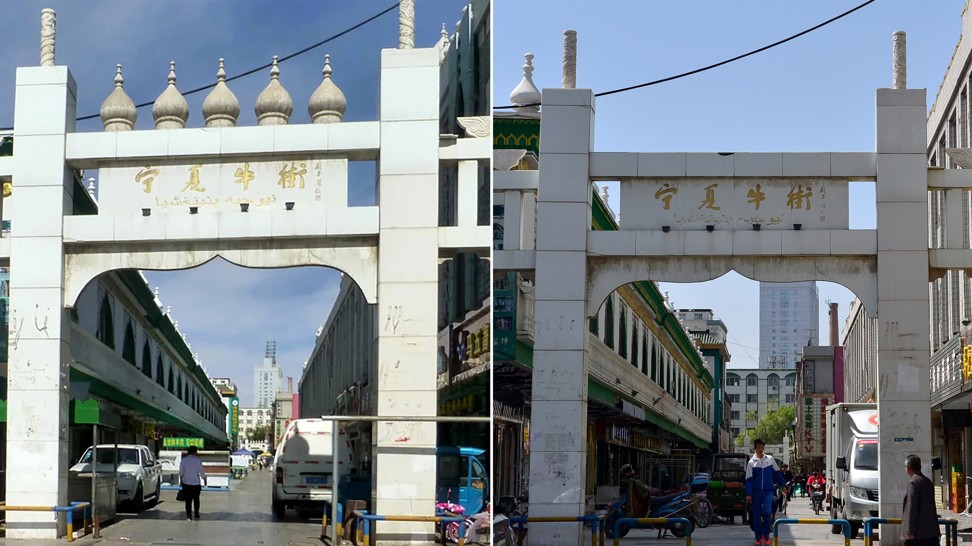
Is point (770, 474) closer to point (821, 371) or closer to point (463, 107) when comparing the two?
point (463, 107)

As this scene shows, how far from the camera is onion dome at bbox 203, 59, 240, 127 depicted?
44.9 feet

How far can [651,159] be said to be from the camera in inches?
656

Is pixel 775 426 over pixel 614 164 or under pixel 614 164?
under

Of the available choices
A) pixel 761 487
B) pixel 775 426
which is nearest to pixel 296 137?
pixel 761 487

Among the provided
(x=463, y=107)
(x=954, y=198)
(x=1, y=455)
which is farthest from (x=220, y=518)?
(x=954, y=198)

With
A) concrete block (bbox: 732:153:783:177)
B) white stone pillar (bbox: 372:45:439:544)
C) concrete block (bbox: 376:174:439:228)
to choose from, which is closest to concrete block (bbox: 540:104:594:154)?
concrete block (bbox: 732:153:783:177)

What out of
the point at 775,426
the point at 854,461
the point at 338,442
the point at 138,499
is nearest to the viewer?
the point at 338,442

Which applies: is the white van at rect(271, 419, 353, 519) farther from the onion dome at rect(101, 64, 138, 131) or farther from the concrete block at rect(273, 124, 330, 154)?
the onion dome at rect(101, 64, 138, 131)

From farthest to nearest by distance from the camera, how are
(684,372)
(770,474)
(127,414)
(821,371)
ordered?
(821,371)
(684,372)
(770,474)
(127,414)

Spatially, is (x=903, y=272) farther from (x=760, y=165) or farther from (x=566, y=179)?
(x=566, y=179)

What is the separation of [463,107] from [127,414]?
4927 millimetres

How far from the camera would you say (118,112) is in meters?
14.1

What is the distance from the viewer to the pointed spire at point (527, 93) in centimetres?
2277

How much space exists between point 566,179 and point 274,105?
4.47m
